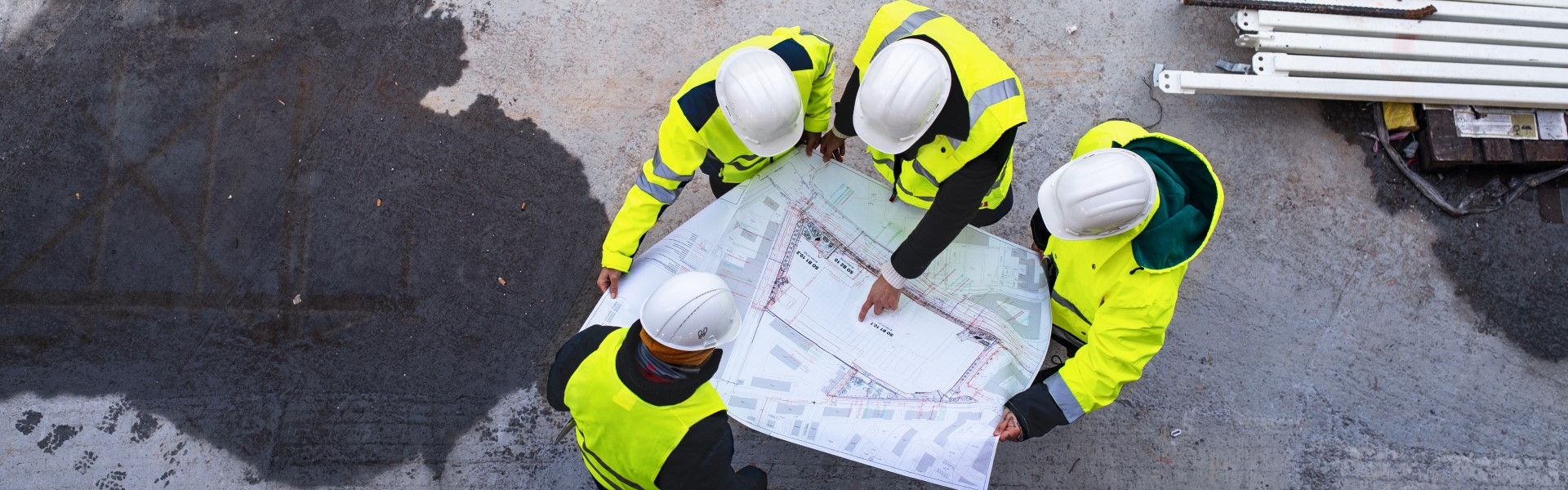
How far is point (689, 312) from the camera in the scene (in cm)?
261

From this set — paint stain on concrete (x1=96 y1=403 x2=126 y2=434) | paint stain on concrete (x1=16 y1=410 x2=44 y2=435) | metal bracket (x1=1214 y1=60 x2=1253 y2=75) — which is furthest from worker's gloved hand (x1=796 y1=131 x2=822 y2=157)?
paint stain on concrete (x1=16 y1=410 x2=44 y2=435)

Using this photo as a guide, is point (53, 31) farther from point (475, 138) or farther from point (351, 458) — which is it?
point (351, 458)

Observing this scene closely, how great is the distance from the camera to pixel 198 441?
163 inches

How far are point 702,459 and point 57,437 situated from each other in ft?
12.2

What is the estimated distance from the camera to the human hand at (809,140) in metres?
3.50

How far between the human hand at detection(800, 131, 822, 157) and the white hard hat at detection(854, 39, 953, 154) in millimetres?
577

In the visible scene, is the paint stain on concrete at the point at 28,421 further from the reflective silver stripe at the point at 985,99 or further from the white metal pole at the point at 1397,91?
the white metal pole at the point at 1397,91

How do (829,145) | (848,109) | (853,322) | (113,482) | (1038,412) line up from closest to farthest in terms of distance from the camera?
(1038,412)
(848,109)
(853,322)
(829,145)
(113,482)

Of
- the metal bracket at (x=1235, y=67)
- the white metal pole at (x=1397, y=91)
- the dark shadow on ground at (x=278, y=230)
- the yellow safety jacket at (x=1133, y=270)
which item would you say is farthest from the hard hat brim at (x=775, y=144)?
the metal bracket at (x=1235, y=67)

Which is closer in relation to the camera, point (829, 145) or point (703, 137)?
point (703, 137)

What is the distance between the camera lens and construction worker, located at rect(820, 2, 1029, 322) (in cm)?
283

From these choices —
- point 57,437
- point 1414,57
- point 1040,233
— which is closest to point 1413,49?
point 1414,57

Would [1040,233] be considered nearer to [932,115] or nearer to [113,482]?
[932,115]

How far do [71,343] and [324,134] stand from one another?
1.63 meters
